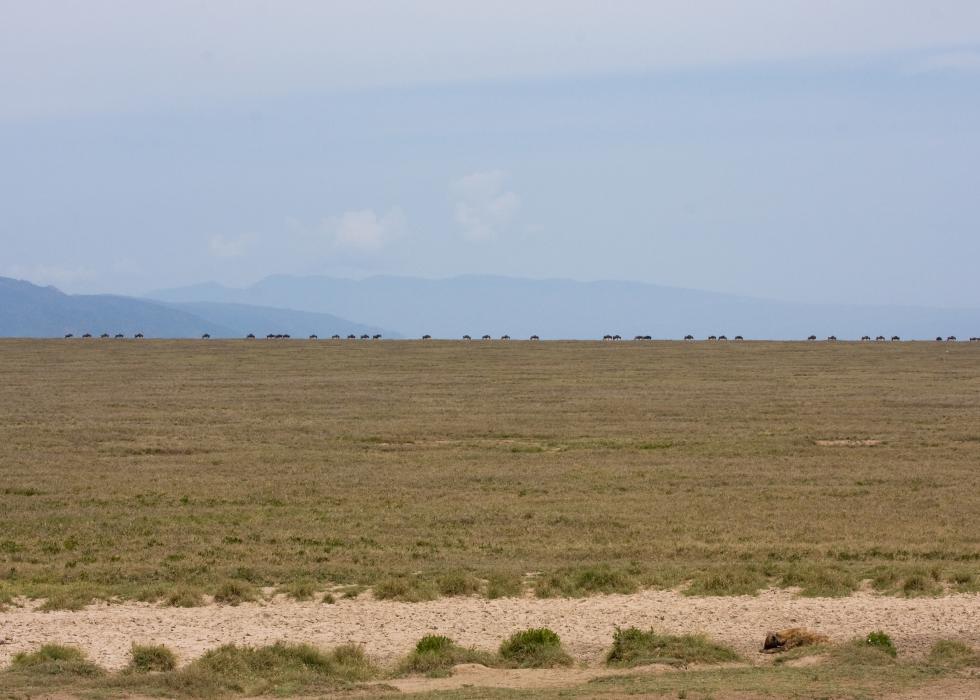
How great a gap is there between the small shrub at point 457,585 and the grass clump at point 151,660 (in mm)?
5046

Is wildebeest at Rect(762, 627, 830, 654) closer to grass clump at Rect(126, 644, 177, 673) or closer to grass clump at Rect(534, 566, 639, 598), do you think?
grass clump at Rect(534, 566, 639, 598)

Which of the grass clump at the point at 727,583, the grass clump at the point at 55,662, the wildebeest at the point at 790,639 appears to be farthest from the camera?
the grass clump at the point at 727,583

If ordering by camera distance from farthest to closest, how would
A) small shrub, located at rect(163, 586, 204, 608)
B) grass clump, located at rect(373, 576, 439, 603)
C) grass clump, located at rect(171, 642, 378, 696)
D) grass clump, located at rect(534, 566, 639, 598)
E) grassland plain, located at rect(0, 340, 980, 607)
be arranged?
grassland plain, located at rect(0, 340, 980, 607), grass clump, located at rect(534, 566, 639, 598), grass clump, located at rect(373, 576, 439, 603), small shrub, located at rect(163, 586, 204, 608), grass clump, located at rect(171, 642, 378, 696)

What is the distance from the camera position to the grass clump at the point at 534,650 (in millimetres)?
15695

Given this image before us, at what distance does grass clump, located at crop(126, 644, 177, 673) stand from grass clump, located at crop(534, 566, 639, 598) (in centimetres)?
597

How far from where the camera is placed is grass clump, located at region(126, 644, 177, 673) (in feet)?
49.4

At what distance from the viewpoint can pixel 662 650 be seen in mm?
15852

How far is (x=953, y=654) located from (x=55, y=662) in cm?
1032

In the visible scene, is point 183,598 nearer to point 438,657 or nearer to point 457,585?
point 457,585

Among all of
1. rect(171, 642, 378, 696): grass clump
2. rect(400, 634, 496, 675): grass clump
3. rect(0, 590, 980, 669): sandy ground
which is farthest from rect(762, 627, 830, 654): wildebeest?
rect(171, 642, 378, 696): grass clump

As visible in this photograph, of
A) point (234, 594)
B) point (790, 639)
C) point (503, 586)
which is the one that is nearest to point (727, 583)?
point (503, 586)

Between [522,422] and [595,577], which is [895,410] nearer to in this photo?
[522,422]

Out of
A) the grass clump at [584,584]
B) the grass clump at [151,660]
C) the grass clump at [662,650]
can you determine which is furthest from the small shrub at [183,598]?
the grass clump at [662,650]

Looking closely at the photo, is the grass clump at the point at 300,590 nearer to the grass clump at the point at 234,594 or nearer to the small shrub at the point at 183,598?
the grass clump at the point at 234,594
